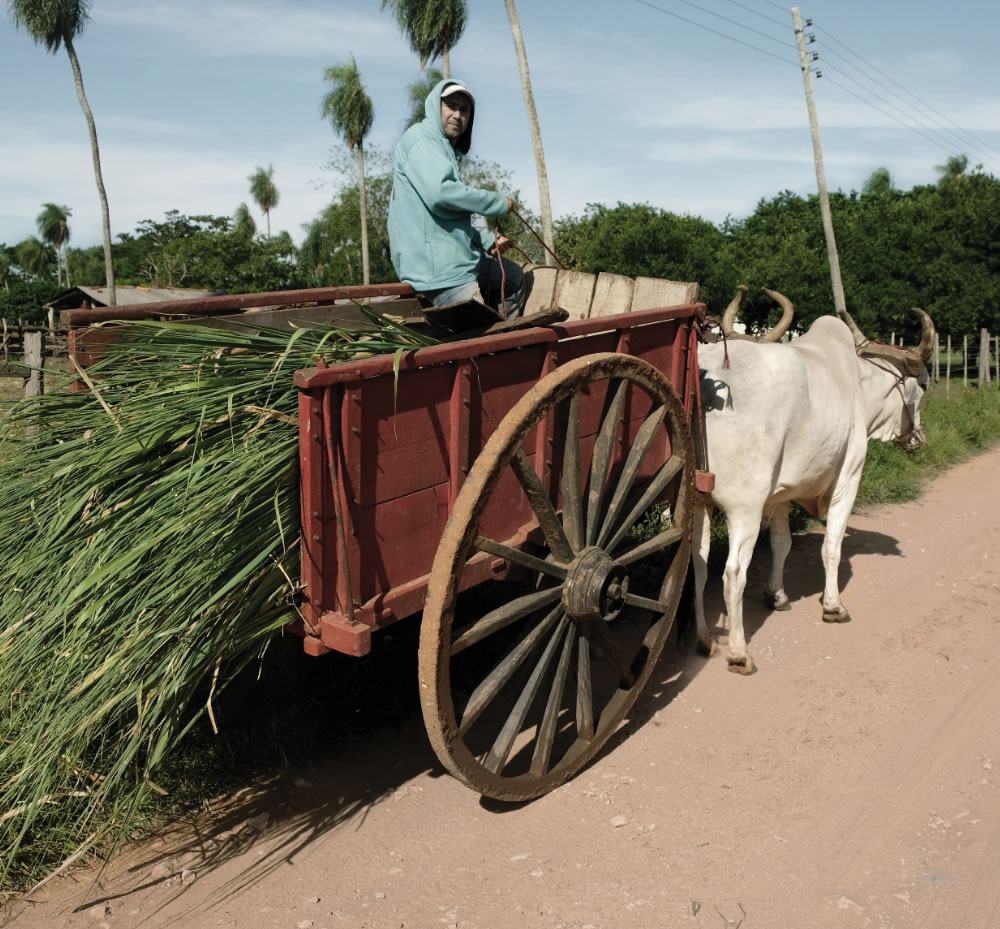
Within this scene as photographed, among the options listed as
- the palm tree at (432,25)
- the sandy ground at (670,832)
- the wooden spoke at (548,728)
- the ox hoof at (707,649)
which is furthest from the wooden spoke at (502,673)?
the palm tree at (432,25)

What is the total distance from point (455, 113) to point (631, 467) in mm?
1558

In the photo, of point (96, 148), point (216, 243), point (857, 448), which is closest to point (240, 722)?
point (857, 448)

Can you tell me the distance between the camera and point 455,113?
3.68 meters

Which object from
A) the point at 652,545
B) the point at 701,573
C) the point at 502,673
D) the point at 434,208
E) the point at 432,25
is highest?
the point at 432,25

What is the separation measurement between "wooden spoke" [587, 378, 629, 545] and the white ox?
1.22 metres

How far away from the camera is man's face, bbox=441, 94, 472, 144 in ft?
12.0

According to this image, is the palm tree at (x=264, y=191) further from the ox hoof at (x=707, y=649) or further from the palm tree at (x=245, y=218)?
the ox hoof at (x=707, y=649)

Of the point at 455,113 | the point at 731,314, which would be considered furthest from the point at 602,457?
the point at 731,314

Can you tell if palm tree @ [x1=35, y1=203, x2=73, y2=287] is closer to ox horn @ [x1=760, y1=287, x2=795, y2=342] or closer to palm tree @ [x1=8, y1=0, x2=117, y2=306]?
palm tree @ [x1=8, y1=0, x2=117, y2=306]

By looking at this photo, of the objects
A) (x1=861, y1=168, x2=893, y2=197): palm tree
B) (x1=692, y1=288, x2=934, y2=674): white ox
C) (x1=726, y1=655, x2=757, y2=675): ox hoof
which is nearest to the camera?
(x1=692, y1=288, x2=934, y2=674): white ox

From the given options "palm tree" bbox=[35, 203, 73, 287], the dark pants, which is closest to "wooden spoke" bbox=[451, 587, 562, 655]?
the dark pants

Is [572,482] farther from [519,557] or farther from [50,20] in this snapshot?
[50,20]

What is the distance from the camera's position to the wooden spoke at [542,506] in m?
2.99

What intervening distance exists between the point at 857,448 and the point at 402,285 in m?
2.75
